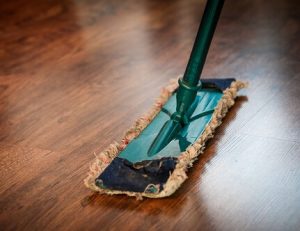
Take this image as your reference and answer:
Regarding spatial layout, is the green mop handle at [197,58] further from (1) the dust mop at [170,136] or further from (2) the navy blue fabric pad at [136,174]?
(2) the navy blue fabric pad at [136,174]

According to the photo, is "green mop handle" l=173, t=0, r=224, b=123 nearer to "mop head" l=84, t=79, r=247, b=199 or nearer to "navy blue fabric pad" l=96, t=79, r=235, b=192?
"mop head" l=84, t=79, r=247, b=199

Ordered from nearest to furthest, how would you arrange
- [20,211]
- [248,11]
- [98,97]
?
[20,211]
[98,97]
[248,11]

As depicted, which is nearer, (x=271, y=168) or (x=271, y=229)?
(x=271, y=229)

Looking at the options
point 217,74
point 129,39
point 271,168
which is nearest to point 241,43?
point 217,74

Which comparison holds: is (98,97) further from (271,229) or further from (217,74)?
(271,229)

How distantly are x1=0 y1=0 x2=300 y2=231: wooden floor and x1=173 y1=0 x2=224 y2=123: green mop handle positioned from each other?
0.11 m

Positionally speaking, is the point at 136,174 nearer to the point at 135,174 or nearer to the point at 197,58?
the point at 135,174

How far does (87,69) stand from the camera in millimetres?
1666

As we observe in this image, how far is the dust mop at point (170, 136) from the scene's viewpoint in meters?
1.02

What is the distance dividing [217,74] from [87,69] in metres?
0.43

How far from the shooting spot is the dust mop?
102 cm

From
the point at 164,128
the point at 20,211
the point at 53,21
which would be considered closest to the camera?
the point at 20,211

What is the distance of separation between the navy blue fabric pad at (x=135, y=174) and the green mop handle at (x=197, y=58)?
20 cm

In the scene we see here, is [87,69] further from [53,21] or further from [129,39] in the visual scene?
[53,21]
